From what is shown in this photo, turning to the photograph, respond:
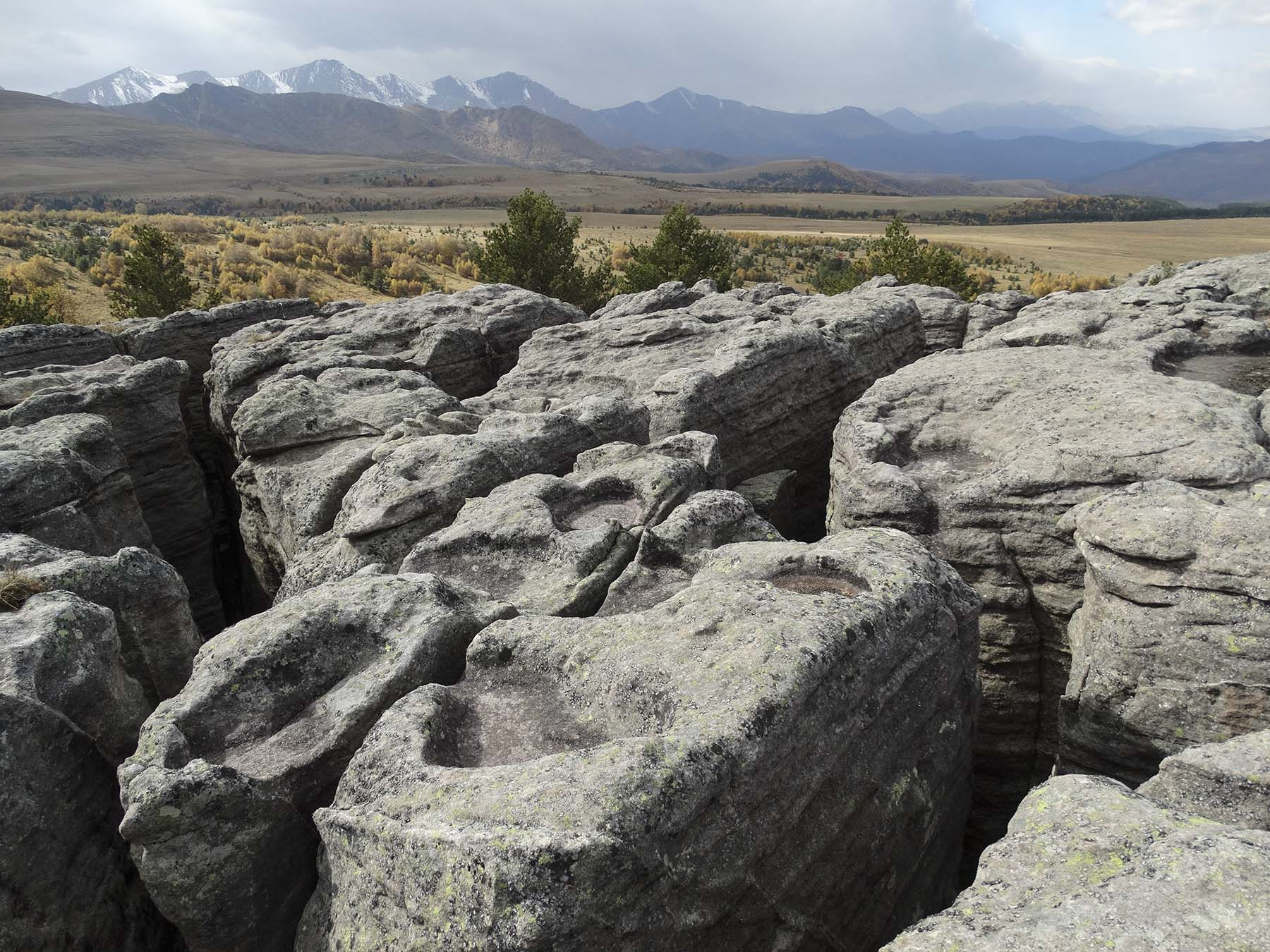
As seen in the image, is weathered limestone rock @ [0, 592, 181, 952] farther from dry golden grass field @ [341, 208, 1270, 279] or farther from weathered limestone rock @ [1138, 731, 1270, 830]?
dry golden grass field @ [341, 208, 1270, 279]

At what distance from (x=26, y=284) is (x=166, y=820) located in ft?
200

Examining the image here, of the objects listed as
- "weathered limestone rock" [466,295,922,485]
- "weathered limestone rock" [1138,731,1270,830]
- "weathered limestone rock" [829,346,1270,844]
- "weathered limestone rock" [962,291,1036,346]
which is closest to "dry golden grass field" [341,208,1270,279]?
"weathered limestone rock" [962,291,1036,346]

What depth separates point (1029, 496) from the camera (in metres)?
14.6

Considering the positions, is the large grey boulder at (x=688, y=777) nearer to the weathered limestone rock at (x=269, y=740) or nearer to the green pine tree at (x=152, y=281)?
the weathered limestone rock at (x=269, y=740)

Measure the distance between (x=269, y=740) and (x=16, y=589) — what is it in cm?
561

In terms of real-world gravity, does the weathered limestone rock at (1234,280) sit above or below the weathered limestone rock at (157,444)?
above

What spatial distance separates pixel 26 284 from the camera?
52.8 m

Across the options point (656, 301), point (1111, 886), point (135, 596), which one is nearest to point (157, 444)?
point (135, 596)

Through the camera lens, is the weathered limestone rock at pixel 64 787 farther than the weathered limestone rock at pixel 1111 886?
Yes

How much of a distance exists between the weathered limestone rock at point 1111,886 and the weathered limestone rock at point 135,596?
1322 cm

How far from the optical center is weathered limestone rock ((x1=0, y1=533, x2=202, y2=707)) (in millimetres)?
12953

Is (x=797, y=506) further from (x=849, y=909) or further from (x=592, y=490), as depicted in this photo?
(x=849, y=909)

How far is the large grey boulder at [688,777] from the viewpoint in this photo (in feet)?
23.0

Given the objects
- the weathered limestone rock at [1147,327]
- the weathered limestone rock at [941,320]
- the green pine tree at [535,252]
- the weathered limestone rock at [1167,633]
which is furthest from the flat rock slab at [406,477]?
the green pine tree at [535,252]
